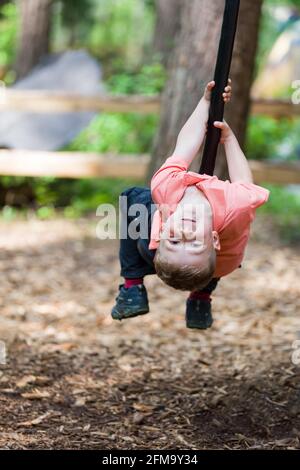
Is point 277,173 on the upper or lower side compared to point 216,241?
lower

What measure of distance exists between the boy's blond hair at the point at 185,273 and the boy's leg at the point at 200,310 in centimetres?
50

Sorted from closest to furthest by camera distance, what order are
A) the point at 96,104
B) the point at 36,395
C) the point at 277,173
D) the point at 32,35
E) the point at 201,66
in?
the point at 36,395, the point at 201,66, the point at 277,173, the point at 96,104, the point at 32,35

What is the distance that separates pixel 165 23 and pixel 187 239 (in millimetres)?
7762

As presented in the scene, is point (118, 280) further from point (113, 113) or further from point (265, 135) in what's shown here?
Answer: point (265, 135)

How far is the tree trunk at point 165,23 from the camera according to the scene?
9.59m

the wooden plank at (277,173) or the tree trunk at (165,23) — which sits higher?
the tree trunk at (165,23)

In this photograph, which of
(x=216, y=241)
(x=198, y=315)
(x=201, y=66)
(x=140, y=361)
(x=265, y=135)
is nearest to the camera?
(x=216, y=241)

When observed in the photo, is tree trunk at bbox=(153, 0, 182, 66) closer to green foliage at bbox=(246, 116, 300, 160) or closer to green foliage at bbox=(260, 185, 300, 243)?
green foliage at bbox=(246, 116, 300, 160)

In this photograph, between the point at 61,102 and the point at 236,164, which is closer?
the point at 236,164

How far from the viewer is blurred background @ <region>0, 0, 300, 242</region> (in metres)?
4.72

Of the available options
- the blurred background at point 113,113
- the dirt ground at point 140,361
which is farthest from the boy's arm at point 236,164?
the blurred background at point 113,113

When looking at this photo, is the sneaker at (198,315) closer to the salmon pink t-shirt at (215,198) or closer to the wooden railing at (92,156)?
the salmon pink t-shirt at (215,198)

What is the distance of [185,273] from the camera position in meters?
2.72

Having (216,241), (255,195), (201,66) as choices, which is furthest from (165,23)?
(216,241)
